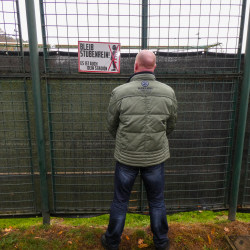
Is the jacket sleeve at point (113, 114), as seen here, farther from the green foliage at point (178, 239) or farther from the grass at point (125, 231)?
the green foliage at point (178, 239)

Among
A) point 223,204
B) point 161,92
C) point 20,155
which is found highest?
point 161,92

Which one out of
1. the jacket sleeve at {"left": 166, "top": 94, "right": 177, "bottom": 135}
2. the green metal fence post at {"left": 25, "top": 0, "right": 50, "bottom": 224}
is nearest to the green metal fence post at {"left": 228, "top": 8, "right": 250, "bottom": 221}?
the jacket sleeve at {"left": 166, "top": 94, "right": 177, "bottom": 135}

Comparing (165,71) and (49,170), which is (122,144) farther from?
(49,170)

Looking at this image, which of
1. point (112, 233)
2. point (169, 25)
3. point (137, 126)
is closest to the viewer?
point (137, 126)

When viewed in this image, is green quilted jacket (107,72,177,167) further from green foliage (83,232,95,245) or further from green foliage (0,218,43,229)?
green foliage (0,218,43,229)

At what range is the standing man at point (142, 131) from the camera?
6.79ft

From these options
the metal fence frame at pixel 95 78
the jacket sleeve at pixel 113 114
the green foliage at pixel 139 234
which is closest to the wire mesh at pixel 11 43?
the metal fence frame at pixel 95 78

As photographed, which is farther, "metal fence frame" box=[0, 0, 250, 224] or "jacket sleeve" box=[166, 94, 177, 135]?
"metal fence frame" box=[0, 0, 250, 224]

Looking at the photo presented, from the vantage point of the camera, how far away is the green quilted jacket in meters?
2.07

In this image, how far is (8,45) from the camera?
2.93m

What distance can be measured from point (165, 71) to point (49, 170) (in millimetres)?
2489

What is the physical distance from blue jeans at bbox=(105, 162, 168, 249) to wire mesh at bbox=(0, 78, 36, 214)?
165 cm

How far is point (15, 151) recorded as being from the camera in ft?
10.6

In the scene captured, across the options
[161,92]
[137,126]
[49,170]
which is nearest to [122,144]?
[137,126]
